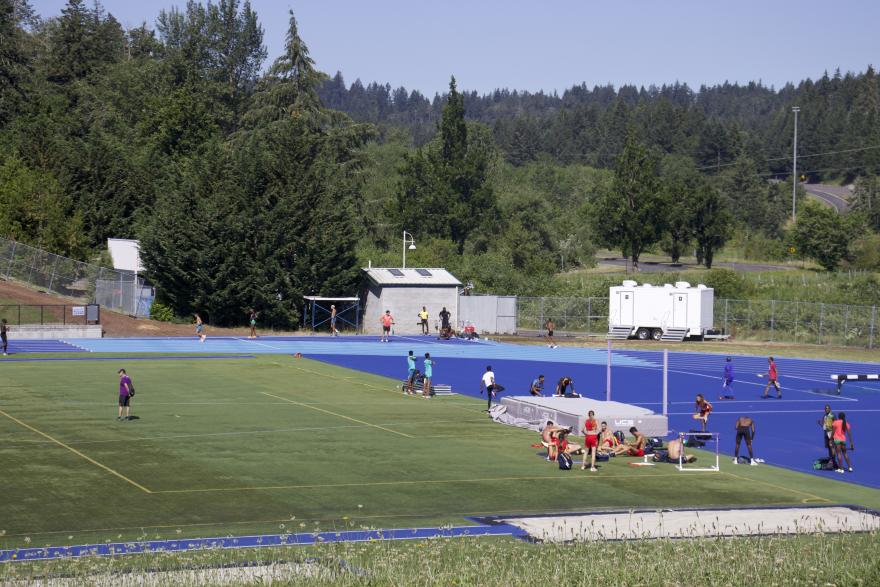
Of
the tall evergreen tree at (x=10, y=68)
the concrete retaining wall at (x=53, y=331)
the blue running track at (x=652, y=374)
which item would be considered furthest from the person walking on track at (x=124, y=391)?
the tall evergreen tree at (x=10, y=68)

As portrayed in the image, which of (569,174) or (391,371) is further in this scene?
(569,174)

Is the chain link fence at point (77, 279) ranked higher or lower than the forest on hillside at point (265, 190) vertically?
lower

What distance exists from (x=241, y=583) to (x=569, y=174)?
175 metres

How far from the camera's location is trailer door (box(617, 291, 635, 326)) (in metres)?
73.8

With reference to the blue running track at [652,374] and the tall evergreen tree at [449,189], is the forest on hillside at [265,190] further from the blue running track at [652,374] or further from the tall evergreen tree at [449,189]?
the blue running track at [652,374]

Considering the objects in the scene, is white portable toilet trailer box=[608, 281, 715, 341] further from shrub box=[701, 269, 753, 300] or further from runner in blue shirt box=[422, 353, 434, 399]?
runner in blue shirt box=[422, 353, 434, 399]

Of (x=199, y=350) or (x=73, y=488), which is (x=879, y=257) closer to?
(x=199, y=350)

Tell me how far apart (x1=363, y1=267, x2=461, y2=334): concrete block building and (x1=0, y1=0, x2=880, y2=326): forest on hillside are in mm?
1840

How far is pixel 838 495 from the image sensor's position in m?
27.1

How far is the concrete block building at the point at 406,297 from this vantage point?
72625mm

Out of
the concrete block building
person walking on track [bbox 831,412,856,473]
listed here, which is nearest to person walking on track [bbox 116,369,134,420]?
person walking on track [bbox 831,412,856,473]

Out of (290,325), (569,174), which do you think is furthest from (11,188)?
(569,174)

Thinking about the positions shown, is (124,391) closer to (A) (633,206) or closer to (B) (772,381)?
(B) (772,381)

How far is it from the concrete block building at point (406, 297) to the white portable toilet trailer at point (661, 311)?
10.8m
